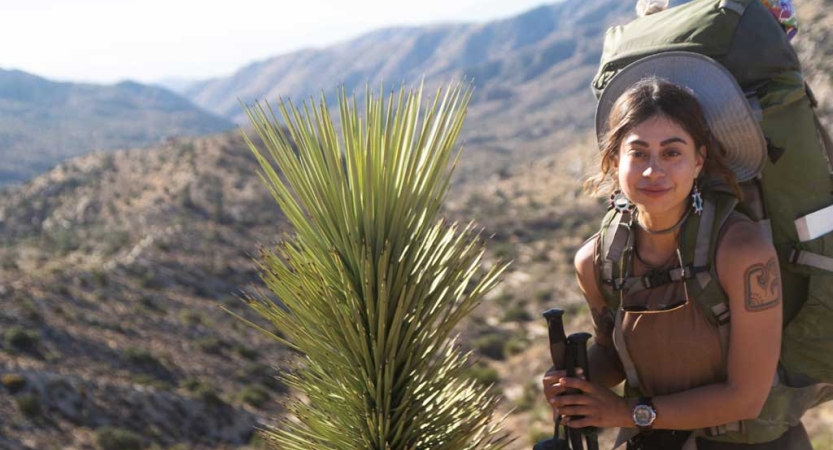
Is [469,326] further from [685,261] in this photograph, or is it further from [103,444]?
[685,261]

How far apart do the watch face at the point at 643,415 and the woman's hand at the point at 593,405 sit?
0.6 inches

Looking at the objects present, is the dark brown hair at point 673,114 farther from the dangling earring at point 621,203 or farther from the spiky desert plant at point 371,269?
the spiky desert plant at point 371,269

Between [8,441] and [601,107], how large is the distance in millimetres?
12679

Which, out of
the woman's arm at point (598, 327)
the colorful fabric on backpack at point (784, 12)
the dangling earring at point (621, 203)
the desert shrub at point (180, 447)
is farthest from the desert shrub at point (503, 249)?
the dangling earring at point (621, 203)

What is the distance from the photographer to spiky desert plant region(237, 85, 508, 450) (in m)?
2.05

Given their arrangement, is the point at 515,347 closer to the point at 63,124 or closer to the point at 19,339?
the point at 19,339

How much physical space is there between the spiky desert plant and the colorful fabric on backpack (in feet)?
3.40

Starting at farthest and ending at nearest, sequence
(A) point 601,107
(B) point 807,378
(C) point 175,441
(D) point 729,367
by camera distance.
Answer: (C) point 175,441
(A) point 601,107
(B) point 807,378
(D) point 729,367

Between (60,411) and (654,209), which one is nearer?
(654,209)

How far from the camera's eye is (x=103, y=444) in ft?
41.8

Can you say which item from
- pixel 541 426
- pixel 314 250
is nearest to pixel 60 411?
pixel 541 426


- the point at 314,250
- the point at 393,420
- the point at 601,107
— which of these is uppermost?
the point at 601,107

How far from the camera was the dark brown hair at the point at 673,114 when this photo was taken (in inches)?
72.7

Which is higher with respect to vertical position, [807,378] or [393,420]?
[807,378]
